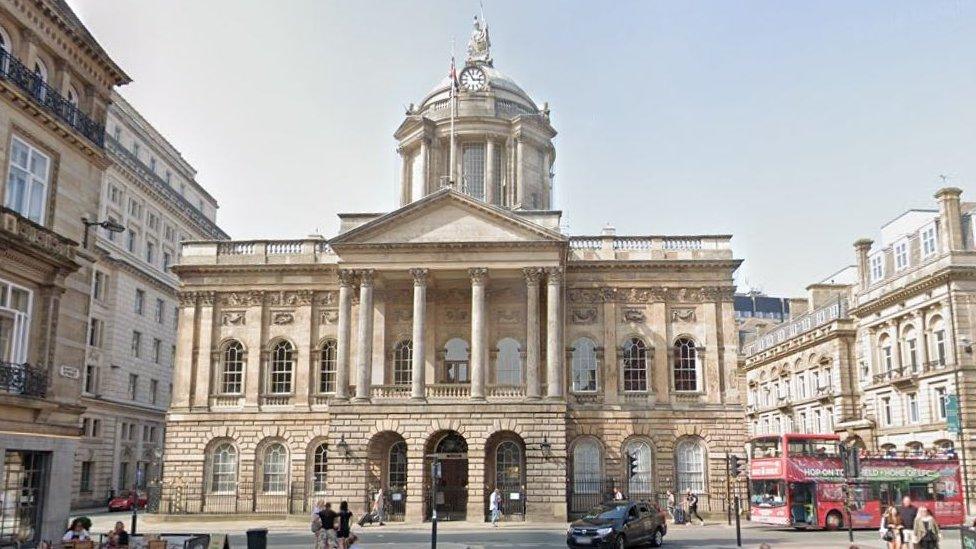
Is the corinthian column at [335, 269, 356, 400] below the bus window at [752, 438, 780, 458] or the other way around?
the other way around

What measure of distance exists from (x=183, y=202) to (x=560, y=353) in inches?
1417

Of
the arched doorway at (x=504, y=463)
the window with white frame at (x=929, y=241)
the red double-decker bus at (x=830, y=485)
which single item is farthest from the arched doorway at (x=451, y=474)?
the window with white frame at (x=929, y=241)

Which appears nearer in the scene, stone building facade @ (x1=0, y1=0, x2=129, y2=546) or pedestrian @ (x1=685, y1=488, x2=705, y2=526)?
stone building facade @ (x1=0, y1=0, x2=129, y2=546)

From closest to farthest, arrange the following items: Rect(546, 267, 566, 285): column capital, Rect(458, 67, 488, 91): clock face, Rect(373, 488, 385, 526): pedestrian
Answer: Rect(373, 488, 385, 526): pedestrian
Rect(546, 267, 566, 285): column capital
Rect(458, 67, 488, 91): clock face

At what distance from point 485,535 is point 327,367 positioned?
1455 centimetres

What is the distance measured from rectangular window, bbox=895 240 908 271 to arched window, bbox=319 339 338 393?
31.9 metres

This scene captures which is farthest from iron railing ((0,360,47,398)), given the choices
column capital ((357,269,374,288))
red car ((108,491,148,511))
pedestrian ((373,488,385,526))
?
red car ((108,491,148,511))

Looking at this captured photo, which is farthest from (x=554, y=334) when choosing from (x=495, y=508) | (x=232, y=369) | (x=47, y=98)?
(x=47, y=98)

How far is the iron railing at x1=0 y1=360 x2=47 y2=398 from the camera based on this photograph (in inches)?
746

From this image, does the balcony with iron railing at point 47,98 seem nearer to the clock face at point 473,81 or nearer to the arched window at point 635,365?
the arched window at point 635,365

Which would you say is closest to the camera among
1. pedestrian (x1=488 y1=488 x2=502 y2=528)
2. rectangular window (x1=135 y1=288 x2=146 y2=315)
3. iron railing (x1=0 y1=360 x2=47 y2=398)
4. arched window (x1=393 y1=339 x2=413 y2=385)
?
iron railing (x1=0 y1=360 x2=47 y2=398)

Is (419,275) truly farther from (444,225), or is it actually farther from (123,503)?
(123,503)

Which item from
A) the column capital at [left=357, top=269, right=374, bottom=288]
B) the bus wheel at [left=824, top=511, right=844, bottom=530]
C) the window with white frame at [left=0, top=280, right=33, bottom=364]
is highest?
the column capital at [left=357, top=269, right=374, bottom=288]

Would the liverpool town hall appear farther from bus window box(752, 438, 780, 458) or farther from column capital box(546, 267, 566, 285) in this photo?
bus window box(752, 438, 780, 458)
